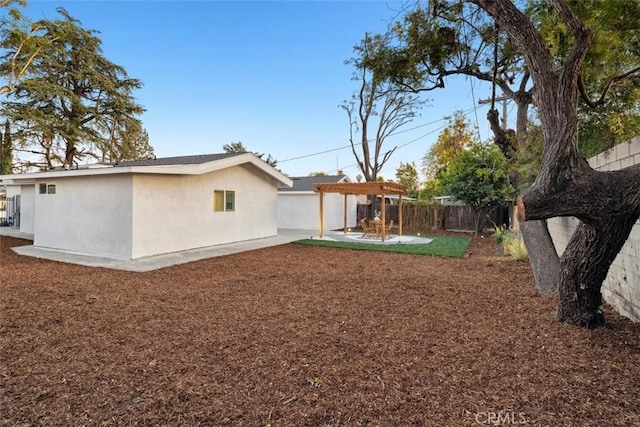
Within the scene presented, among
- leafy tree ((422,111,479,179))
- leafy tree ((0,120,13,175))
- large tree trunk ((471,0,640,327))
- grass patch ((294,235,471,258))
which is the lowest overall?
grass patch ((294,235,471,258))

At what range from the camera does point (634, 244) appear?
3.63m

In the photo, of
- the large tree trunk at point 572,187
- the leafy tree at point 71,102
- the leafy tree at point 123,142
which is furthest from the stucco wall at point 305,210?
the leafy tree at point 71,102

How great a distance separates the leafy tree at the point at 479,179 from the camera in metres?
14.8

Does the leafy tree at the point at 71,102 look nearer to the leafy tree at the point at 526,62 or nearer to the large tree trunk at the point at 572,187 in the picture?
the leafy tree at the point at 526,62

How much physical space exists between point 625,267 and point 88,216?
456 inches

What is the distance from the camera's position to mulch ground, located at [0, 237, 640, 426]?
7.58 ft

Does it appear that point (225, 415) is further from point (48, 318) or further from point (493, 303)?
point (493, 303)

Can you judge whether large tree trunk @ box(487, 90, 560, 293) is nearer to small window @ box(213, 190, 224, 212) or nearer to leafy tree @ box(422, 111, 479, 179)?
small window @ box(213, 190, 224, 212)

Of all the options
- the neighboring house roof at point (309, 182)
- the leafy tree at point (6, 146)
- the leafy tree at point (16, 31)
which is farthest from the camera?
the leafy tree at point (6, 146)

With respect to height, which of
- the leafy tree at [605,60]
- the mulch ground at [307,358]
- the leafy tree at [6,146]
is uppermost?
the leafy tree at [6,146]

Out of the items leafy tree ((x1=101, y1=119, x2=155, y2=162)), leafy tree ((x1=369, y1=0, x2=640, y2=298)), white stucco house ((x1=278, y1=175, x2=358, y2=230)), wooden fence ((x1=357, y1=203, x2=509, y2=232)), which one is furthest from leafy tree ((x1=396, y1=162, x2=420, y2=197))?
leafy tree ((x1=369, y1=0, x2=640, y2=298))

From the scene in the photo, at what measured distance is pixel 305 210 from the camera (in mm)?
19484

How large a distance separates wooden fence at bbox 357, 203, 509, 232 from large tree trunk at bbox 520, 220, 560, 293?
11.9m

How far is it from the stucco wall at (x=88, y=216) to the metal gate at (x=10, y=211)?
29.5ft
